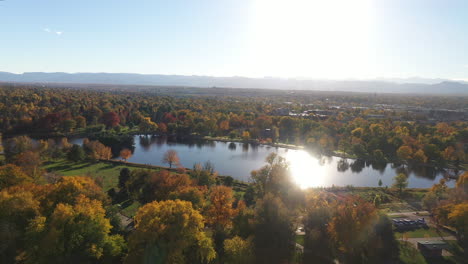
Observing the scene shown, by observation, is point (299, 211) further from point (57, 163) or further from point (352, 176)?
point (57, 163)

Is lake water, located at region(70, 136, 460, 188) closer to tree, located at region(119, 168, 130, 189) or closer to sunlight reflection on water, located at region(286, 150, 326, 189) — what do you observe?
sunlight reflection on water, located at region(286, 150, 326, 189)

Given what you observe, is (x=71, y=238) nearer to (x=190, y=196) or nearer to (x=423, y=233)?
(x=190, y=196)

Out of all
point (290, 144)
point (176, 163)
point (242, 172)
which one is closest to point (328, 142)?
point (290, 144)

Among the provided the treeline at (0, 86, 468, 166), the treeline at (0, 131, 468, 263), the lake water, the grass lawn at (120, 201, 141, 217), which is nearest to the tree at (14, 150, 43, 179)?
the treeline at (0, 131, 468, 263)

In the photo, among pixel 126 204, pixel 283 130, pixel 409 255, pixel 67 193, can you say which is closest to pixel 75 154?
pixel 126 204

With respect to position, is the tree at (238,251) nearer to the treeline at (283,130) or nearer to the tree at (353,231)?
the tree at (353,231)
